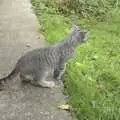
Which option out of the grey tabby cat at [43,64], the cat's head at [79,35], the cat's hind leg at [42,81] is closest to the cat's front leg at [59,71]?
the grey tabby cat at [43,64]

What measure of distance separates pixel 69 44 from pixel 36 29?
2.11m

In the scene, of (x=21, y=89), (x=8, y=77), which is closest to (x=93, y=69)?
(x=21, y=89)

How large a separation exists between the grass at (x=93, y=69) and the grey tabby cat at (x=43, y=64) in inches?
11.3

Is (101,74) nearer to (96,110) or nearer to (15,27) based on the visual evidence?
(96,110)

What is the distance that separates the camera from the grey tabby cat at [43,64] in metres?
4.23

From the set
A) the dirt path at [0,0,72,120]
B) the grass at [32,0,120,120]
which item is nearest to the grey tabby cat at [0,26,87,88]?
the dirt path at [0,0,72,120]

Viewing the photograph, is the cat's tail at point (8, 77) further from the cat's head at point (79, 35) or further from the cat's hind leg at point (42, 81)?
the cat's head at point (79, 35)

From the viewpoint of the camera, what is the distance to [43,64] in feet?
14.0

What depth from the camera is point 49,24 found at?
679cm

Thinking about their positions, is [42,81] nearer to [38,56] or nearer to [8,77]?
[38,56]

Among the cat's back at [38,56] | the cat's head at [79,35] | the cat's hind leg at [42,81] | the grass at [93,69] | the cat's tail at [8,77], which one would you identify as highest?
the cat's head at [79,35]

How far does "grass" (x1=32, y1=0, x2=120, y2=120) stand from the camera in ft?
13.2

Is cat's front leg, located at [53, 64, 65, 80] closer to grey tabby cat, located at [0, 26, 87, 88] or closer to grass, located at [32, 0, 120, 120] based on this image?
grey tabby cat, located at [0, 26, 87, 88]

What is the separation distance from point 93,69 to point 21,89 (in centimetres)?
115
